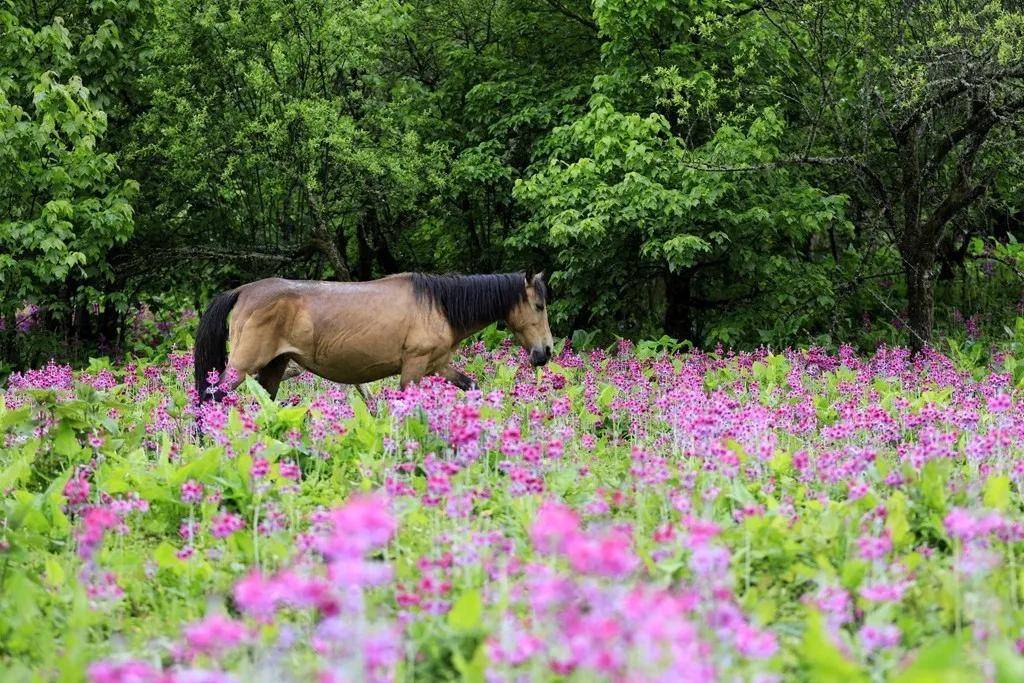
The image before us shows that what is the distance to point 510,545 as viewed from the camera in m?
4.88

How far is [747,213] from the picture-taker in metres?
14.5

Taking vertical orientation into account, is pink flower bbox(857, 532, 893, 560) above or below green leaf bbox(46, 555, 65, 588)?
above

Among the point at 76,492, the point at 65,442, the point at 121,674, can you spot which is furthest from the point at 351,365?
the point at 121,674

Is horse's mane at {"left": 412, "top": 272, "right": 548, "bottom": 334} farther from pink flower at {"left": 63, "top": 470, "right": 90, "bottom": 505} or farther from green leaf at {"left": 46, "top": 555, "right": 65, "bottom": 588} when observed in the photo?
green leaf at {"left": 46, "top": 555, "right": 65, "bottom": 588}

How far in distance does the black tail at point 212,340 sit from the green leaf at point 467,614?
6264 millimetres

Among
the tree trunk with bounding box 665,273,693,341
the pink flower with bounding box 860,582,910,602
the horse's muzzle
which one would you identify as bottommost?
the tree trunk with bounding box 665,273,693,341

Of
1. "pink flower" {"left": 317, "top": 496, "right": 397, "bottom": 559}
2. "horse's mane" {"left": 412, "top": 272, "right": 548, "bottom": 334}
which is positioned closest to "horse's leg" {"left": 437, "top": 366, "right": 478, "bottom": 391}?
"horse's mane" {"left": 412, "top": 272, "right": 548, "bottom": 334}

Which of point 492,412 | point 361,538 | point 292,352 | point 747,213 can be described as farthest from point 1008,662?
point 747,213

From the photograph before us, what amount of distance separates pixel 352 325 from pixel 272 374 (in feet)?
3.18

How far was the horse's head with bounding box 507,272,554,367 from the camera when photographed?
10.7 metres

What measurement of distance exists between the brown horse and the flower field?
599 mm

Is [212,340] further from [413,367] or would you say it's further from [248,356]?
[413,367]

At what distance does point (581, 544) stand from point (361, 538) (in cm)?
50

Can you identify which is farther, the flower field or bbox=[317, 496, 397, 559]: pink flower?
the flower field
